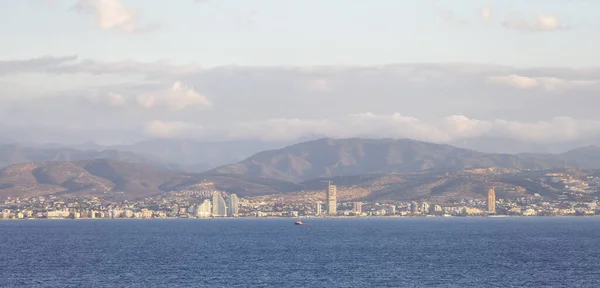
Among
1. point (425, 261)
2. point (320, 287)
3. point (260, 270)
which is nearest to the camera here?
point (320, 287)

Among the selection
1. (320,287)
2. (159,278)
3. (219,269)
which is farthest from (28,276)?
(320,287)

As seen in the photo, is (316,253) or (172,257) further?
(316,253)

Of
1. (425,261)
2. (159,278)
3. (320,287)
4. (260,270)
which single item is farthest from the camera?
(425,261)

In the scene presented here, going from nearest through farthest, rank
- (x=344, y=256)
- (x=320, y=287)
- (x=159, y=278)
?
(x=320, y=287) < (x=159, y=278) < (x=344, y=256)

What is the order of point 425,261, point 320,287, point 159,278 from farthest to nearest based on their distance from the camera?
point 425,261 → point 159,278 → point 320,287

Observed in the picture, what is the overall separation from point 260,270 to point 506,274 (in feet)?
134

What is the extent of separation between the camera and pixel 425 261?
170 metres

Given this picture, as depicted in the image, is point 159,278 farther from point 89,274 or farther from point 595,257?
point 595,257

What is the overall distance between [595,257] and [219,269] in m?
73.9

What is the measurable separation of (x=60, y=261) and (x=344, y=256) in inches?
2178

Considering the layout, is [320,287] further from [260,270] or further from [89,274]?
[89,274]

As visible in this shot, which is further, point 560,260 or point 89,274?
point 560,260

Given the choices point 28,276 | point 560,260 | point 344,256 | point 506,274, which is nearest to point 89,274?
point 28,276

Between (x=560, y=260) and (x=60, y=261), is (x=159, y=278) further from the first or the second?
(x=560, y=260)
